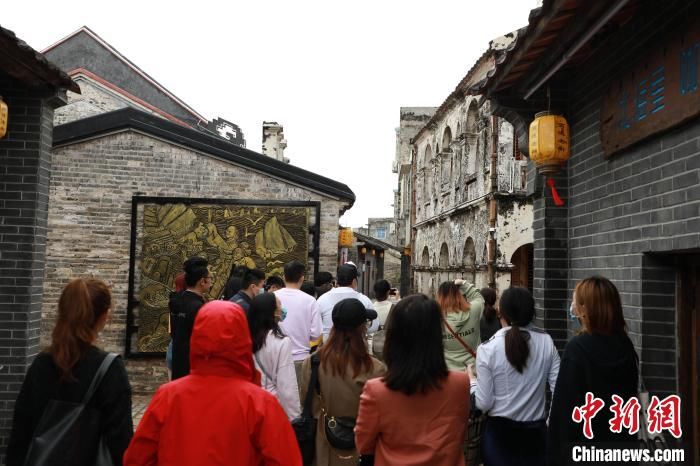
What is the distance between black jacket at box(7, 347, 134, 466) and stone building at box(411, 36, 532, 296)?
8761mm

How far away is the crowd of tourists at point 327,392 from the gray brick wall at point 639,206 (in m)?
0.85

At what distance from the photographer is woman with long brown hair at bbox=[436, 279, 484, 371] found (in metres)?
5.98

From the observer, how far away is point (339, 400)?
4.06 meters

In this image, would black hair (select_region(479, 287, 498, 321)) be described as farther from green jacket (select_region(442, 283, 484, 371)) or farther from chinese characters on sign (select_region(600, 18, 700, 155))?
chinese characters on sign (select_region(600, 18, 700, 155))

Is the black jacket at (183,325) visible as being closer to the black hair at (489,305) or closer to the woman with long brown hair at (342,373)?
the woman with long brown hair at (342,373)

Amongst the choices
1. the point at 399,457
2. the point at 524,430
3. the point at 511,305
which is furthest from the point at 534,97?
the point at 399,457

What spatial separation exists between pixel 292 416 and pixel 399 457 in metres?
1.35

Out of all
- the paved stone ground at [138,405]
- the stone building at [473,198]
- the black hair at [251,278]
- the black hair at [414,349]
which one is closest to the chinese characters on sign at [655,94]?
the black hair at [414,349]

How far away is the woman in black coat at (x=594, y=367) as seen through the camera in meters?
3.59

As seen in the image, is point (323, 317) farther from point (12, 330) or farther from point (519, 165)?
point (519, 165)

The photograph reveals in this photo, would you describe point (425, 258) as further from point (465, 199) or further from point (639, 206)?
point (639, 206)

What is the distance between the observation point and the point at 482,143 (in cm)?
1748

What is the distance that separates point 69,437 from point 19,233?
428 cm

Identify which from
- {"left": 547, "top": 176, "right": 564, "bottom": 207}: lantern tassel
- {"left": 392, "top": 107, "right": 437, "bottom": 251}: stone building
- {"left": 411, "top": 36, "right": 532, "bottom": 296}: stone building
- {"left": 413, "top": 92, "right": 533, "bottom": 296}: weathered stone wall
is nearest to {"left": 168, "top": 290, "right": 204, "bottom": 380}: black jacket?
{"left": 547, "top": 176, "right": 564, "bottom": 207}: lantern tassel
